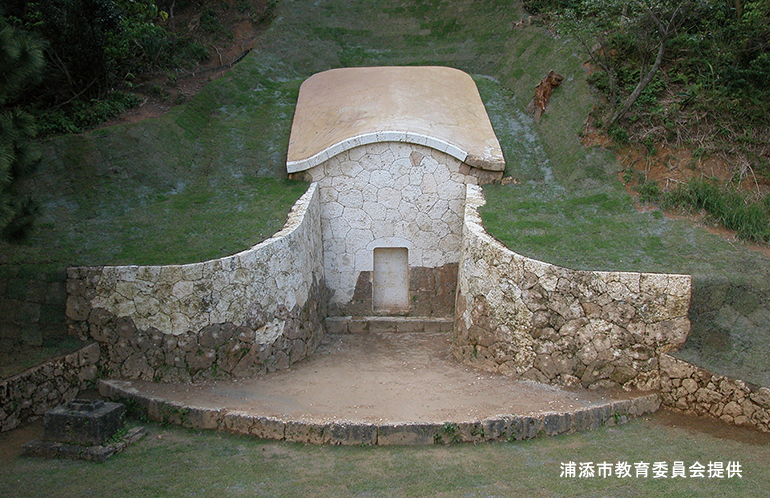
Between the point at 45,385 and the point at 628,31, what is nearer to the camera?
the point at 45,385

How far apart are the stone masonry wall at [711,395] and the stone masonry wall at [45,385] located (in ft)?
24.3

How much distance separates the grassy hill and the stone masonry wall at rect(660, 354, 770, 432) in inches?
7.4

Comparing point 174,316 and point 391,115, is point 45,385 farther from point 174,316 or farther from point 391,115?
point 391,115

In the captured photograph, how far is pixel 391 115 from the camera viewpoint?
11703 millimetres

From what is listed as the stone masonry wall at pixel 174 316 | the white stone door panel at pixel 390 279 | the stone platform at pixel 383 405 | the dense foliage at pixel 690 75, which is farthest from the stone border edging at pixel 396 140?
the stone platform at pixel 383 405

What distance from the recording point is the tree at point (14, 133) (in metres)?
5.88

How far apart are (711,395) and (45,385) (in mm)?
8127

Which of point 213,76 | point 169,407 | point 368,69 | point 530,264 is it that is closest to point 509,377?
point 530,264

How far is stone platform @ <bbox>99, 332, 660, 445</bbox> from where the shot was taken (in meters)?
7.07

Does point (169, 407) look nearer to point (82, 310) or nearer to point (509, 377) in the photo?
point (82, 310)

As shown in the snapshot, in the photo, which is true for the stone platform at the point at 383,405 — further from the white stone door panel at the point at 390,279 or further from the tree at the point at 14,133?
the tree at the point at 14,133

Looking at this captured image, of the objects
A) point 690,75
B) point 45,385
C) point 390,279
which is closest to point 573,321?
point 390,279

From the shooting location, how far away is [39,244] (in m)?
8.78

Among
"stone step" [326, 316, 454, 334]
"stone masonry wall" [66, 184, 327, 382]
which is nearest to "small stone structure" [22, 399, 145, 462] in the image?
"stone masonry wall" [66, 184, 327, 382]
